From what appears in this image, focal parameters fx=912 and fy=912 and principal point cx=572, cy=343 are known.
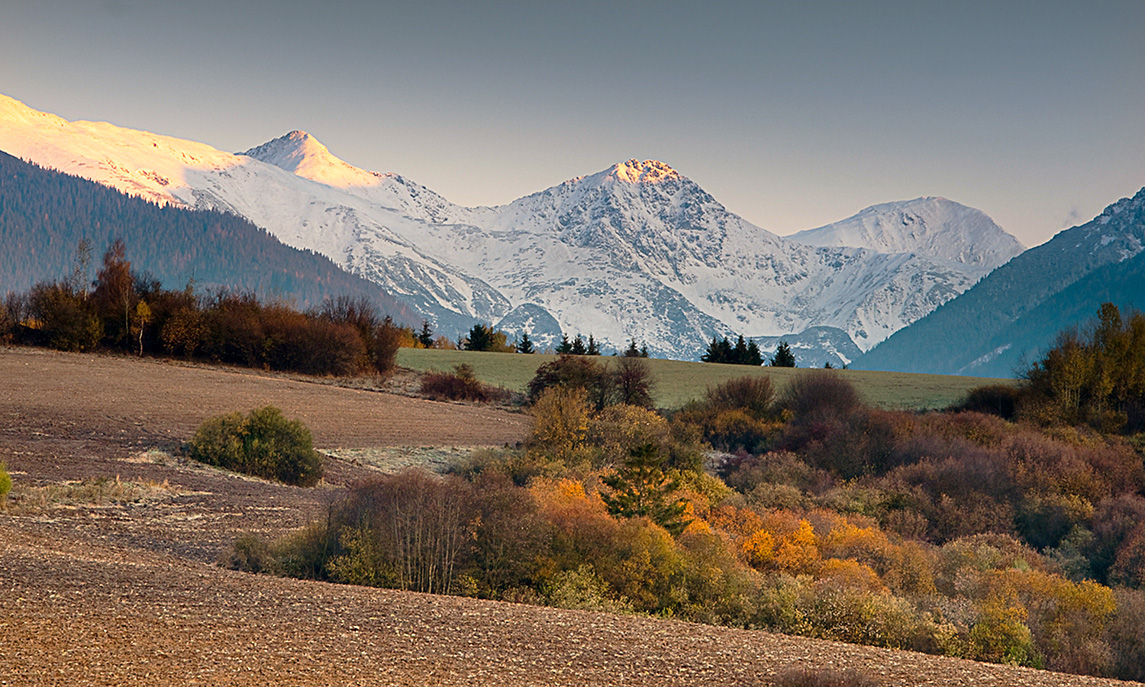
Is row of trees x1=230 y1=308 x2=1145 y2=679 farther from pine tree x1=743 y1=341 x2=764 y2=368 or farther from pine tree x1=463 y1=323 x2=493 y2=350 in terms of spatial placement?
pine tree x1=463 y1=323 x2=493 y2=350

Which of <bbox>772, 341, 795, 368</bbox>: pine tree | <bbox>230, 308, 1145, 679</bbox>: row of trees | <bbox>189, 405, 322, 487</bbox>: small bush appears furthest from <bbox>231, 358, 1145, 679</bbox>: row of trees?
<bbox>772, 341, 795, 368</bbox>: pine tree

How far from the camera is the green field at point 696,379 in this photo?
2322 inches

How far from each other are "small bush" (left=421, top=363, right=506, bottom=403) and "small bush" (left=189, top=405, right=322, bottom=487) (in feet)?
91.0

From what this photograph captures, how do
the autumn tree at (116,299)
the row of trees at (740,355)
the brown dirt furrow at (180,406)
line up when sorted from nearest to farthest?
the brown dirt furrow at (180,406) → the autumn tree at (116,299) → the row of trees at (740,355)

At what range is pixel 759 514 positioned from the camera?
22688 mm

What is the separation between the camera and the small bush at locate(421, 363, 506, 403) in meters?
59.1

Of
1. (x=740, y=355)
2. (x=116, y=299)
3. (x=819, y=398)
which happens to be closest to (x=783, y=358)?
(x=740, y=355)

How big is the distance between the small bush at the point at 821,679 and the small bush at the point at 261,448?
21.0 metres

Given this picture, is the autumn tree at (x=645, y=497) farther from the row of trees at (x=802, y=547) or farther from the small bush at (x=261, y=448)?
the small bush at (x=261, y=448)

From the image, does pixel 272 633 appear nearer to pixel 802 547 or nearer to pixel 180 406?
pixel 802 547

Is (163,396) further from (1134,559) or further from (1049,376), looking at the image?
(1049,376)

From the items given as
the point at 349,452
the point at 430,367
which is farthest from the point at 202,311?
the point at 349,452

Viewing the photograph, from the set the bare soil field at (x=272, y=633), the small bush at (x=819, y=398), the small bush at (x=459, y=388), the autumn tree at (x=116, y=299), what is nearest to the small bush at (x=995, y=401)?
the small bush at (x=819, y=398)

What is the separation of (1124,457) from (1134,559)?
1242cm
